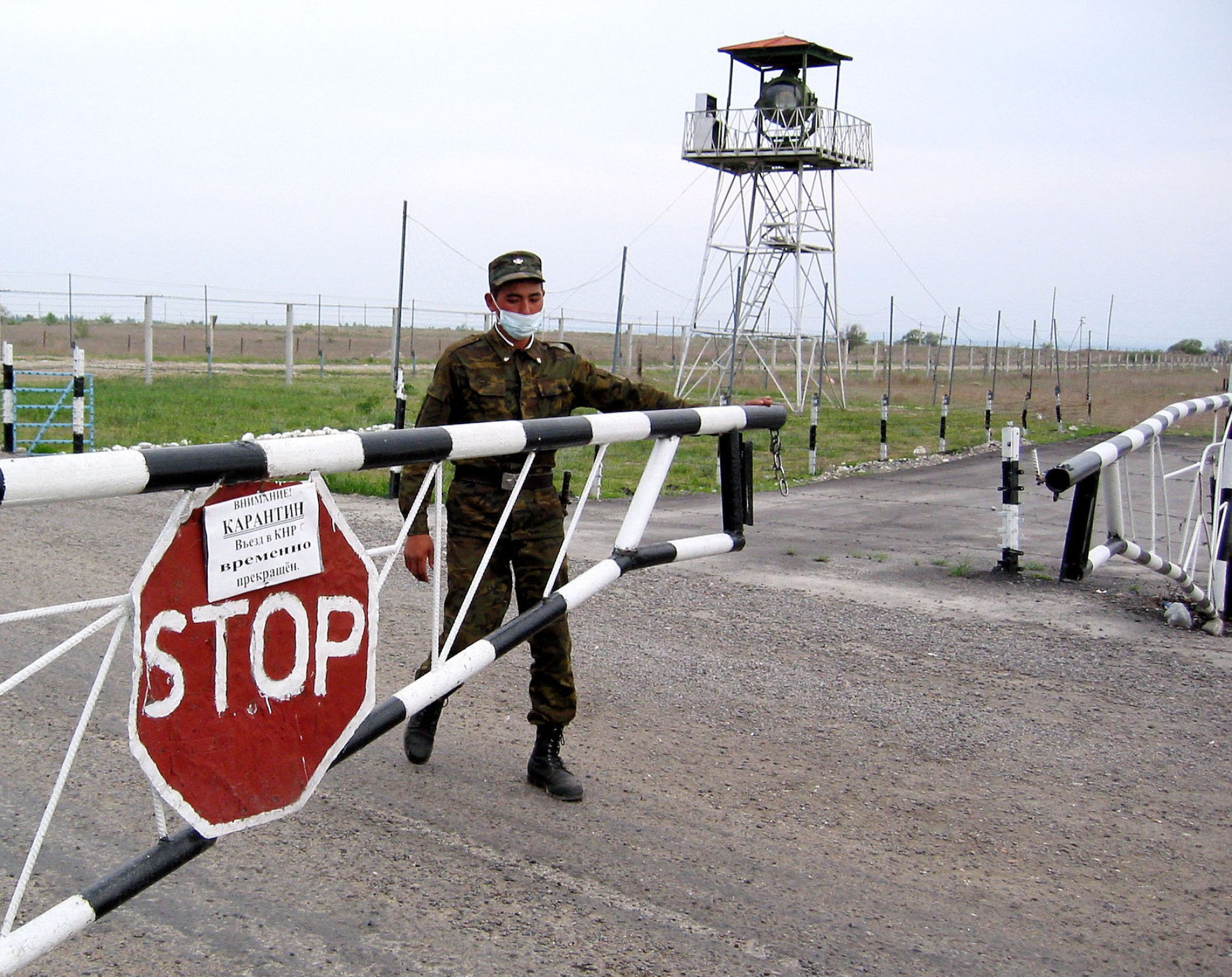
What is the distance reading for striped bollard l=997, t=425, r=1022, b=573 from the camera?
31.4ft

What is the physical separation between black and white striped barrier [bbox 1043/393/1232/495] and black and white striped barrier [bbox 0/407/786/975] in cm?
191

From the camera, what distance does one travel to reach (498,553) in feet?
15.8

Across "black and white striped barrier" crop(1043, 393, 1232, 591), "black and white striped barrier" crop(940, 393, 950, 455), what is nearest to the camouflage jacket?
"black and white striped barrier" crop(1043, 393, 1232, 591)

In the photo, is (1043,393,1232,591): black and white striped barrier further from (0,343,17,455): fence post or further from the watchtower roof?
the watchtower roof

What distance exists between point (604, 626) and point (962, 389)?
41.5 meters

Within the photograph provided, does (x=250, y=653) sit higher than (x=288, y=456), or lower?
lower

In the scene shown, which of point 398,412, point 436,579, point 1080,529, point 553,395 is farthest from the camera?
point 398,412

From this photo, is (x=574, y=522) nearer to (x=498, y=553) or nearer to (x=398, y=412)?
(x=498, y=553)

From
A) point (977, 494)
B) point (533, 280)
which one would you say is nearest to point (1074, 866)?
point (533, 280)

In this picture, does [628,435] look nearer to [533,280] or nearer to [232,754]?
[533,280]

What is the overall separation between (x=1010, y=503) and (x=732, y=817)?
18.9 ft

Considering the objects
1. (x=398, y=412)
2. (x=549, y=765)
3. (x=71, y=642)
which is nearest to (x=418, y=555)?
(x=549, y=765)

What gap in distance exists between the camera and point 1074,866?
4383 mm

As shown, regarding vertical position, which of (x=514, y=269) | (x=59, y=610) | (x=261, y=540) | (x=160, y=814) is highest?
(x=514, y=269)
